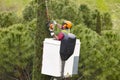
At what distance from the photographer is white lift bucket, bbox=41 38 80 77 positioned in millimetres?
6430

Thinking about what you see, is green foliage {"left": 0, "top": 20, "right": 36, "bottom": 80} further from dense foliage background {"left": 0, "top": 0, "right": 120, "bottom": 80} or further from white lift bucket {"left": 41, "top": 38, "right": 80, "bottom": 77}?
white lift bucket {"left": 41, "top": 38, "right": 80, "bottom": 77}

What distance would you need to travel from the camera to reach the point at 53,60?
6492 millimetres

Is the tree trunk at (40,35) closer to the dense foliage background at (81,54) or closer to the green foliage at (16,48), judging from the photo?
the dense foliage background at (81,54)

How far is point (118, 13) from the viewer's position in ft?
85.8

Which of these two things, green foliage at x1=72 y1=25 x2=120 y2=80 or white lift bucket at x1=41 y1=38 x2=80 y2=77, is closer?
white lift bucket at x1=41 y1=38 x2=80 y2=77

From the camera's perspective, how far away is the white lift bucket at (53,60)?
21.1ft

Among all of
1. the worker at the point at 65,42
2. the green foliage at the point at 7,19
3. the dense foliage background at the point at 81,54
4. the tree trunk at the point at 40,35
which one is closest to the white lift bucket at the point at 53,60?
the worker at the point at 65,42

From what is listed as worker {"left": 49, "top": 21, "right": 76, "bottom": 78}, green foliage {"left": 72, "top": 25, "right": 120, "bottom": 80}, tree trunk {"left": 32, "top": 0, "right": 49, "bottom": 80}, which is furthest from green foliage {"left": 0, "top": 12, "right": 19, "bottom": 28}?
worker {"left": 49, "top": 21, "right": 76, "bottom": 78}

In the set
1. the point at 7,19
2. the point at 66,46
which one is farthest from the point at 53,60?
the point at 7,19

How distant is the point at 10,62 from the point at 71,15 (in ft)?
12.5

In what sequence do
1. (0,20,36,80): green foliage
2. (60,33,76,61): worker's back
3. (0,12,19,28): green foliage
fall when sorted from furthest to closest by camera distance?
(0,12,19,28): green foliage → (0,20,36,80): green foliage → (60,33,76,61): worker's back

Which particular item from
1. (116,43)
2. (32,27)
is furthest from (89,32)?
(32,27)

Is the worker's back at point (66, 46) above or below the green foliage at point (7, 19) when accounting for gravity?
above

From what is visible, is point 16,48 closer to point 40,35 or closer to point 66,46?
point 40,35
